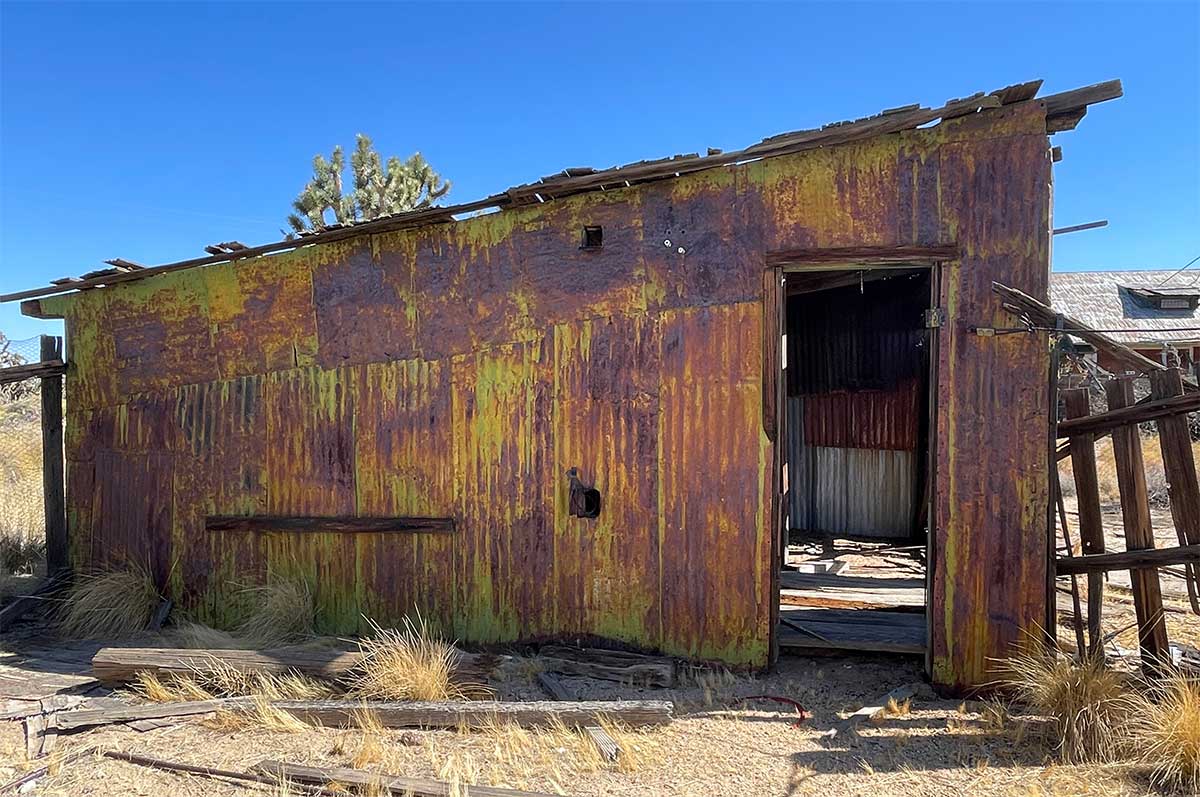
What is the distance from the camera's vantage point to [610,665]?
16.0 feet

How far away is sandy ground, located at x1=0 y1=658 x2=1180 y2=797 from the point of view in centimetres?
349

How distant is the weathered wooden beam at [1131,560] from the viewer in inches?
158

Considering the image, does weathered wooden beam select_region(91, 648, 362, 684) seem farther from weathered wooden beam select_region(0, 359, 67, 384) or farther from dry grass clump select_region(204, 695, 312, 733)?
weathered wooden beam select_region(0, 359, 67, 384)

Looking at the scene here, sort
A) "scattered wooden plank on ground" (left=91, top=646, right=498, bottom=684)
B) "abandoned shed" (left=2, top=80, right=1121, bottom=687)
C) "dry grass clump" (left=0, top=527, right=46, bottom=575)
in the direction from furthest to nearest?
"dry grass clump" (left=0, top=527, right=46, bottom=575) → "scattered wooden plank on ground" (left=91, top=646, right=498, bottom=684) → "abandoned shed" (left=2, top=80, right=1121, bottom=687)

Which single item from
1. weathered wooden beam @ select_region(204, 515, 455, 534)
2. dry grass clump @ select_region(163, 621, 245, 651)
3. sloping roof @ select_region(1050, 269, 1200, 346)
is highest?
sloping roof @ select_region(1050, 269, 1200, 346)

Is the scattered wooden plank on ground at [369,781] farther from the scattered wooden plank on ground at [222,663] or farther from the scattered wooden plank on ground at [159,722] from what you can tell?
the scattered wooden plank on ground at [222,663]

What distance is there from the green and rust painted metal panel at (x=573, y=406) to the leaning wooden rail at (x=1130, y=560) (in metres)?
0.28

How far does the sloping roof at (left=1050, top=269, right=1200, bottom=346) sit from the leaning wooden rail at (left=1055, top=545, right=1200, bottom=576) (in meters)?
19.6

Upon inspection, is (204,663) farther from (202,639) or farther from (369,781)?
(369,781)

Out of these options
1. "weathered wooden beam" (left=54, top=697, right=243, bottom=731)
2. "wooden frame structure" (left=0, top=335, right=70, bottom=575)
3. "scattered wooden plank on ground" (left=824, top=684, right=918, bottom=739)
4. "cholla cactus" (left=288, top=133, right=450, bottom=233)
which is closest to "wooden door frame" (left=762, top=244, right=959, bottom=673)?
"scattered wooden plank on ground" (left=824, top=684, right=918, bottom=739)

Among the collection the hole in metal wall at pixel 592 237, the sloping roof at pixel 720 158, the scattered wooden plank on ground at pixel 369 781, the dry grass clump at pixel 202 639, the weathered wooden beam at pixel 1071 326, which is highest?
the sloping roof at pixel 720 158

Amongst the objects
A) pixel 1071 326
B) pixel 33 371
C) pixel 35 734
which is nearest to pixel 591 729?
pixel 35 734

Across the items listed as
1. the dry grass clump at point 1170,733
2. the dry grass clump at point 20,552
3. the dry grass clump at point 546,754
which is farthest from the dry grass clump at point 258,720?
the dry grass clump at point 20,552

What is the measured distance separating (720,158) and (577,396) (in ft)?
6.20
